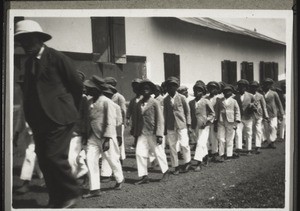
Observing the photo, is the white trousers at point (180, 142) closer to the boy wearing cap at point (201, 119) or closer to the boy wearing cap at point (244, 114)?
the boy wearing cap at point (201, 119)

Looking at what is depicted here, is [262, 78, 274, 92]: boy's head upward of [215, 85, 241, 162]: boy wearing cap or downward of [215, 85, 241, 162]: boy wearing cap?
upward

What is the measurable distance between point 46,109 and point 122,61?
0.93 meters

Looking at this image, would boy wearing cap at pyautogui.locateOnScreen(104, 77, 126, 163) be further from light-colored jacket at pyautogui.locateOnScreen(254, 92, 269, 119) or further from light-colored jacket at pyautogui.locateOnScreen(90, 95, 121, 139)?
light-colored jacket at pyautogui.locateOnScreen(254, 92, 269, 119)

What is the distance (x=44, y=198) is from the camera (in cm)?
405

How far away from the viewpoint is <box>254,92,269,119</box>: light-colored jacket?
456cm

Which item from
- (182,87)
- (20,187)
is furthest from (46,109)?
(182,87)

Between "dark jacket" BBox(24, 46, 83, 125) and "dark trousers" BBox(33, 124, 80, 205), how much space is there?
0.12 metres

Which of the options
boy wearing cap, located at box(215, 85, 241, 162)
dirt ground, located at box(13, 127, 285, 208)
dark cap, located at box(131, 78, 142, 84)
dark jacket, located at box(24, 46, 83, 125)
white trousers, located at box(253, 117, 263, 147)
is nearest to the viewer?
dark jacket, located at box(24, 46, 83, 125)

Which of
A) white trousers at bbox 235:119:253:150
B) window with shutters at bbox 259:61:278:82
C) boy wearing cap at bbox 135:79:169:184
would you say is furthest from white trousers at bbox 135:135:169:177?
window with shutters at bbox 259:61:278:82

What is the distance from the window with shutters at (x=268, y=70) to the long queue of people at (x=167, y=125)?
0.27ft

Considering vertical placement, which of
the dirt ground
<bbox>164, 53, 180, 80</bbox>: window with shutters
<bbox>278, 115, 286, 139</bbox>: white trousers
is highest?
<bbox>164, 53, 180, 80</bbox>: window with shutters

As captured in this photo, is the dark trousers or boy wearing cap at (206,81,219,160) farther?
boy wearing cap at (206,81,219,160)

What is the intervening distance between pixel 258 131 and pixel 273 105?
1.37ft

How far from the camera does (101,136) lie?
4.11m
